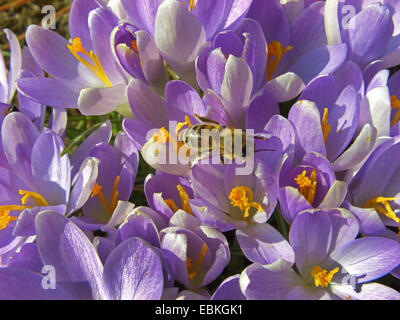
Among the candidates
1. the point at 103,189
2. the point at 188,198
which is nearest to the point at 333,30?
the point at 188,198

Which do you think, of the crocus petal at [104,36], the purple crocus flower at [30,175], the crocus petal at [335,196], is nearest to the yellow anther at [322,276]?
the crocus petal at [335,196]

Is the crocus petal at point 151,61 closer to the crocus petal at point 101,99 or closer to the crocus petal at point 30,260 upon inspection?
the crocus petal at point 101,99

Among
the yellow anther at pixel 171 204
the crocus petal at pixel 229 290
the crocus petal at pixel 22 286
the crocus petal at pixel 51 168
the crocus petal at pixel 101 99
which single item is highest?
the crocus petal at pixel 101 99

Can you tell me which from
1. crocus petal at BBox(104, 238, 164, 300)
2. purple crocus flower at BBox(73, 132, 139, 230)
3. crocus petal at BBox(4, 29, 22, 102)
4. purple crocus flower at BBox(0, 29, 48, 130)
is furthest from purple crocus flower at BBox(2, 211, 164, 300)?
crocus petal at BBox(4, 29, 22, 102)

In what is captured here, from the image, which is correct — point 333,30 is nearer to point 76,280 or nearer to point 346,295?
point 346,295

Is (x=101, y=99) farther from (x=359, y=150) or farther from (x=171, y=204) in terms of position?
(x=359, y=150)
